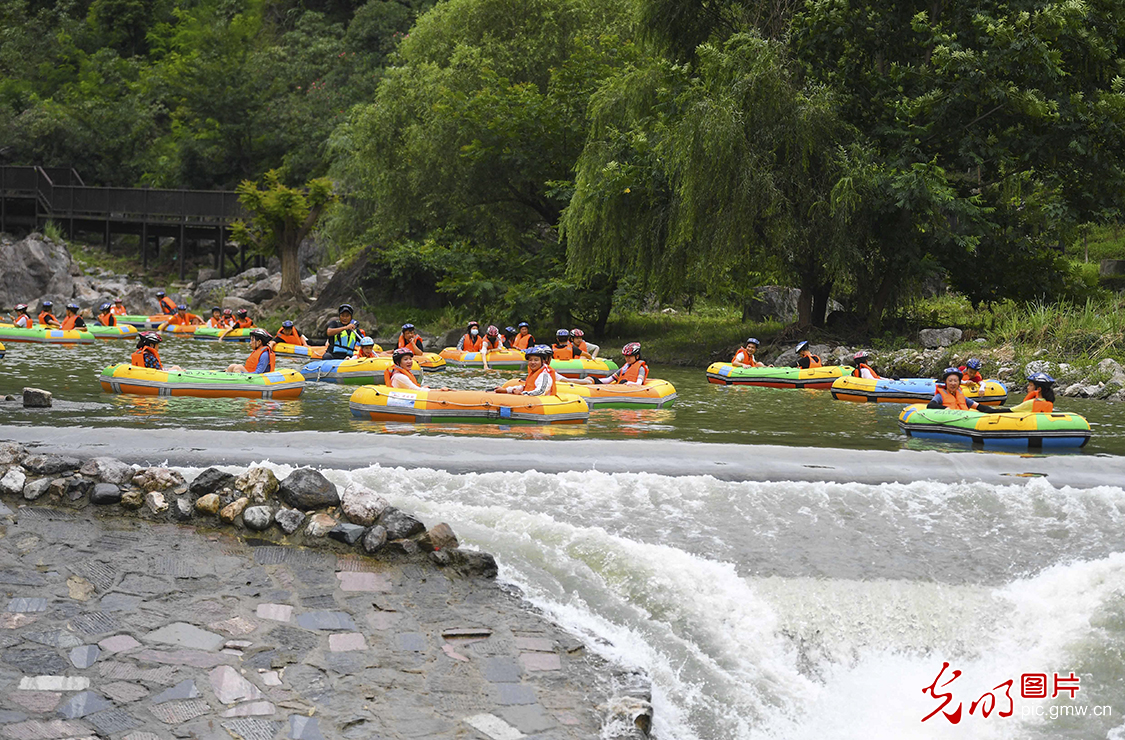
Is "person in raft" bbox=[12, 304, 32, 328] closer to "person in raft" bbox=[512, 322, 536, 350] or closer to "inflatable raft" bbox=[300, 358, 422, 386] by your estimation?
"inflatable raft" bbox=[300, 358, 422, 386]

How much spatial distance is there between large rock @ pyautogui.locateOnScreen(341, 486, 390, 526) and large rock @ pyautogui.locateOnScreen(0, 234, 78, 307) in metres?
A: 30.5

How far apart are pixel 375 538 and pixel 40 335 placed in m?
19.1

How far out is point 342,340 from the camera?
19266mm

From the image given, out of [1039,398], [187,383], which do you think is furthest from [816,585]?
[187,383]

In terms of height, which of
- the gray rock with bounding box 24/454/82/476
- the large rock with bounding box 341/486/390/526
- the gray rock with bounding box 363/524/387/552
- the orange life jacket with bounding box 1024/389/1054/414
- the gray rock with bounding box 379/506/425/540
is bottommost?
the gray rock with bounding box 363/524/387/552

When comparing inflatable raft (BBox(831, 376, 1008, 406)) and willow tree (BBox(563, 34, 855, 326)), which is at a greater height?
willow tree (BBox(563, 34, 855, 326))

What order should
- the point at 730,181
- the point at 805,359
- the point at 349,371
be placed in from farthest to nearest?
the point at 730,181, the point at 805,359, the point at 349,371

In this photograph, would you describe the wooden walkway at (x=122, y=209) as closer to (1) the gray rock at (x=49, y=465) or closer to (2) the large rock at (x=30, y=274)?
(2) the large rock at (x=30, y=274)

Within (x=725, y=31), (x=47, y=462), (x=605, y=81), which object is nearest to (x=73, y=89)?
(x=605, y=81)

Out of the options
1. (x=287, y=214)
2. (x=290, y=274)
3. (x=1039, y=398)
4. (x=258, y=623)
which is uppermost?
(x=287, y=214)

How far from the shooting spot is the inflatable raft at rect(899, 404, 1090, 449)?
10781 mm

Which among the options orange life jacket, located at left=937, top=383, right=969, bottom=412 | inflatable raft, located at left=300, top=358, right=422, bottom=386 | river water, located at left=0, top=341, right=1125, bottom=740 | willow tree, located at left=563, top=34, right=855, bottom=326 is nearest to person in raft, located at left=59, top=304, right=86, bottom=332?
inflatable raft, located at left=300, top=358, right=422, bottom=386

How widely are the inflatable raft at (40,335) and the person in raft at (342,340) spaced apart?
7520 mm

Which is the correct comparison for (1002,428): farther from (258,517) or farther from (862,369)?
(258,517)
